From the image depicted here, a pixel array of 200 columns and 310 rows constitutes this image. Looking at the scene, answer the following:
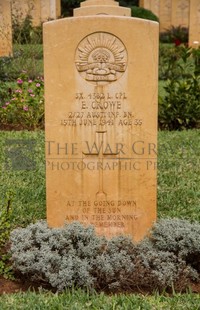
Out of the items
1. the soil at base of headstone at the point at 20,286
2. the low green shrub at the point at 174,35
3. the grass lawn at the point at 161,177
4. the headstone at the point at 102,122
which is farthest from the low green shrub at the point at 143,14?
the soil at base of headstone at the point at 20,286

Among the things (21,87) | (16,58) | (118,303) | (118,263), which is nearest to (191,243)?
(118,263)

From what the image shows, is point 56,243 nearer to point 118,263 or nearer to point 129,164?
point 118,263

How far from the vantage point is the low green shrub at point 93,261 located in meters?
4.05

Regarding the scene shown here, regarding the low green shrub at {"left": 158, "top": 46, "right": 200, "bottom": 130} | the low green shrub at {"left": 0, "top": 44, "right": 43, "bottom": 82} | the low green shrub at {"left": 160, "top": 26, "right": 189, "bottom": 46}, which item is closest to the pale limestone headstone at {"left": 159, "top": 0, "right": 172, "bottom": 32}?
the low green shrub at {"left": 160, "top": 26, "right": 189, "bottom": 46}

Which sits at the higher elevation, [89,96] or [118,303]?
[89,96]

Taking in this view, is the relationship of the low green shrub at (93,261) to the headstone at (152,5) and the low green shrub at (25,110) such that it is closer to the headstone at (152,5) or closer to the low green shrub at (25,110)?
the low green shrub at (25,110)

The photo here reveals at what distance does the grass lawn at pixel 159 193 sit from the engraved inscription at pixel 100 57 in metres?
1.09

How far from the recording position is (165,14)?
25844 millimetres

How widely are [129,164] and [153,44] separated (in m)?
0.95

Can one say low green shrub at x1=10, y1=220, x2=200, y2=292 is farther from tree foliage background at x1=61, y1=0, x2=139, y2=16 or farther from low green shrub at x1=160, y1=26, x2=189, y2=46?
tree foliage background at x1=61, y1=0, x2=139, y2=16

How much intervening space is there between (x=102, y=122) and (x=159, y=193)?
70.7 inches

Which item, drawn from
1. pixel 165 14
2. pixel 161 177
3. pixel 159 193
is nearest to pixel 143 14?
pixel 165 14

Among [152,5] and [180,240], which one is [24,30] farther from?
[180,240]

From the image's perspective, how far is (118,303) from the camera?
3678 millimetres
